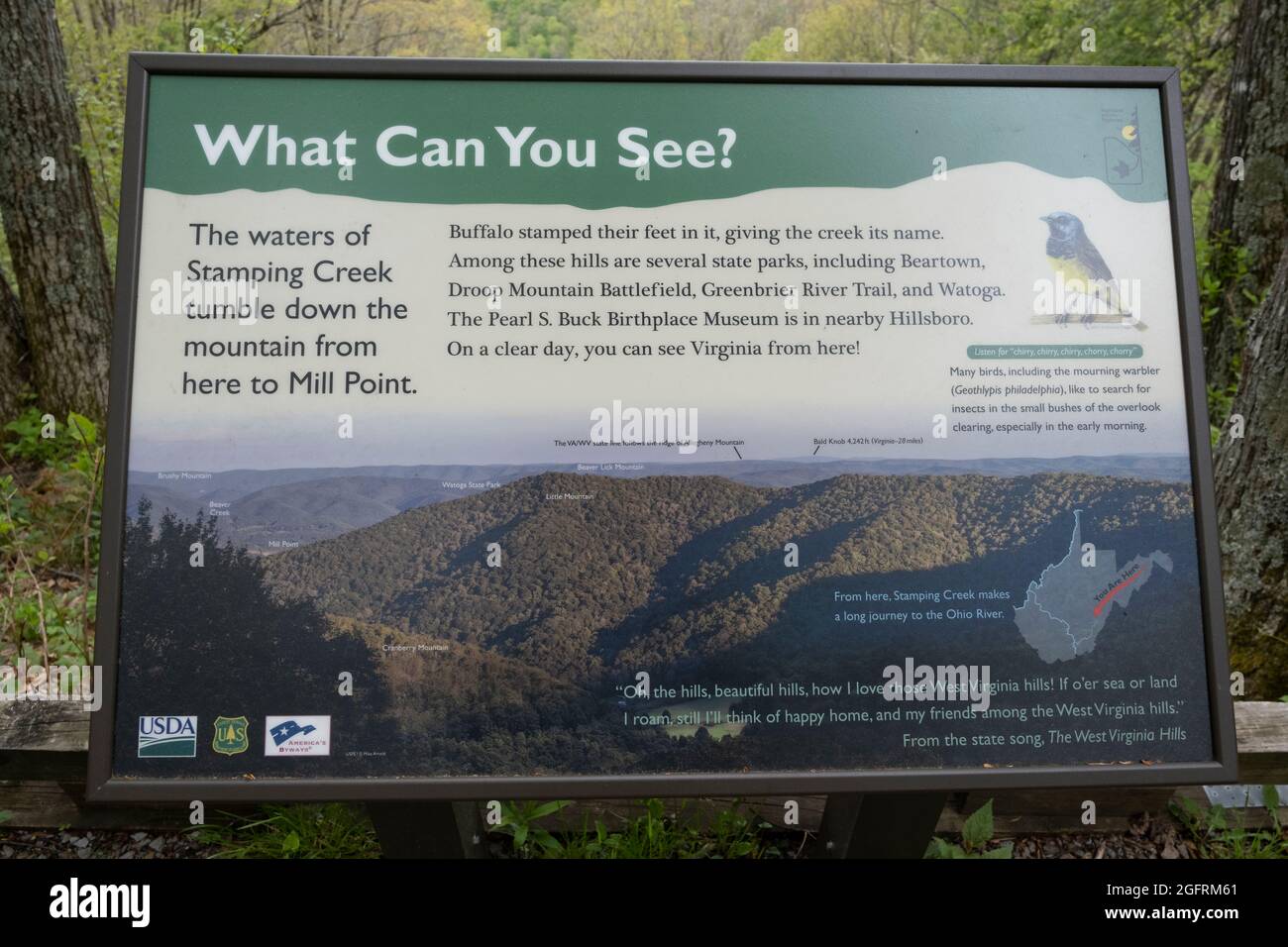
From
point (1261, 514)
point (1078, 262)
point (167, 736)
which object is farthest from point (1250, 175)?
point (167, 736)

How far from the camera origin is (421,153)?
6.93 ft

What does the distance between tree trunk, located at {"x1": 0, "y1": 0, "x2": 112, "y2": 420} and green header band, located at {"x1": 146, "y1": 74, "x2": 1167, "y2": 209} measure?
3657 millimetres

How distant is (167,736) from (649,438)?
4.21 ft

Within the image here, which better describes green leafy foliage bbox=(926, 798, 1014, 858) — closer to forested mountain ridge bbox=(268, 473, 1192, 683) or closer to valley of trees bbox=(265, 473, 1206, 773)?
valley of trees bbox=(265, 473, 1206, 773)

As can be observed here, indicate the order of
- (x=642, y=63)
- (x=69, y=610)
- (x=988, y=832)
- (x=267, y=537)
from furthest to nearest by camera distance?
1. (x=69, y=610)
2. (x=988, y=832)
3. (x=642, y=63)
4. (x=267, y=537)

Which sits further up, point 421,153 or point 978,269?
point 421,153

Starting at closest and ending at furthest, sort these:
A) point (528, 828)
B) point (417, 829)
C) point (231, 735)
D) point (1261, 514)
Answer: point (231, 735), point (417, 829), point (528, 828), point (1261, 514)

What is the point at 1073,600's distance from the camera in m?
2.06

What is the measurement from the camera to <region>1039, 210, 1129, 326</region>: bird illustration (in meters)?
2.13

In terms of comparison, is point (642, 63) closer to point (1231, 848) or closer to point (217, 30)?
point (1231, 848)

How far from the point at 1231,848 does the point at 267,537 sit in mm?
3017

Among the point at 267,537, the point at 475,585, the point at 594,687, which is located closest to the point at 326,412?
the point at 267,537

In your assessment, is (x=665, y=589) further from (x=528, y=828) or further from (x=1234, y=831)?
(x=1234, y=831)

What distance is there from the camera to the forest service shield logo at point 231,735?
1955mm
